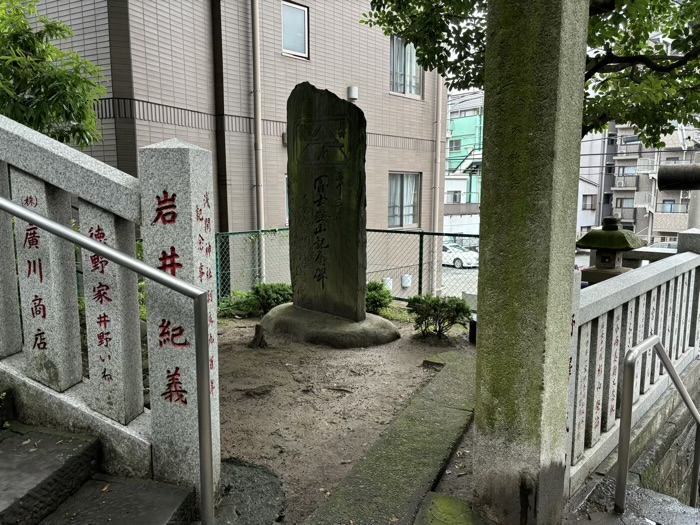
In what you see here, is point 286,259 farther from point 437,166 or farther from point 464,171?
point 464,171

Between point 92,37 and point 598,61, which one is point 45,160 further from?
point 92,37

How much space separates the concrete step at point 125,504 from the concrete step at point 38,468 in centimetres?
6

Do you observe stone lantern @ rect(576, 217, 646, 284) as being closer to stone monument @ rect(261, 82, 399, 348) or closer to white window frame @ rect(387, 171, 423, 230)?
stone monument @ rect(261, 82, 399, 348)

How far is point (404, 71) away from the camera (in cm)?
1335

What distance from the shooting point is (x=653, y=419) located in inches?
164

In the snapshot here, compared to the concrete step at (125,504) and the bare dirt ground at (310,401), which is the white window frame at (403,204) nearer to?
the bare dirt ground at (310,401)

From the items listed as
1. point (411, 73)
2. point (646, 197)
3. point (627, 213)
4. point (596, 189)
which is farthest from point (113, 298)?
point (596, 189)

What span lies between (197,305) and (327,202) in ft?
13.7

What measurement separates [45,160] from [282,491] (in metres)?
2.21

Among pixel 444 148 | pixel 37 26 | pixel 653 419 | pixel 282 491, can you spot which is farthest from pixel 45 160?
pixel 444 148

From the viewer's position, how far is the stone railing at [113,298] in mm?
2443

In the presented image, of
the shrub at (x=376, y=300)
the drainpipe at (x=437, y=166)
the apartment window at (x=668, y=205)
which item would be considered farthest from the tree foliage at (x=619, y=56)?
the apartment window at (x=668, y=205)

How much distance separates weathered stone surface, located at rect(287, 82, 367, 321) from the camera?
6090 millimetres

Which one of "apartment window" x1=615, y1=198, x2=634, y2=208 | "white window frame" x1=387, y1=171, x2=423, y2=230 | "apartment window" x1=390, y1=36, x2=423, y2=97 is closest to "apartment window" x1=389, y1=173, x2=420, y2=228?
"white window frame" x1=387, y1=171, x2=423, y2=230
